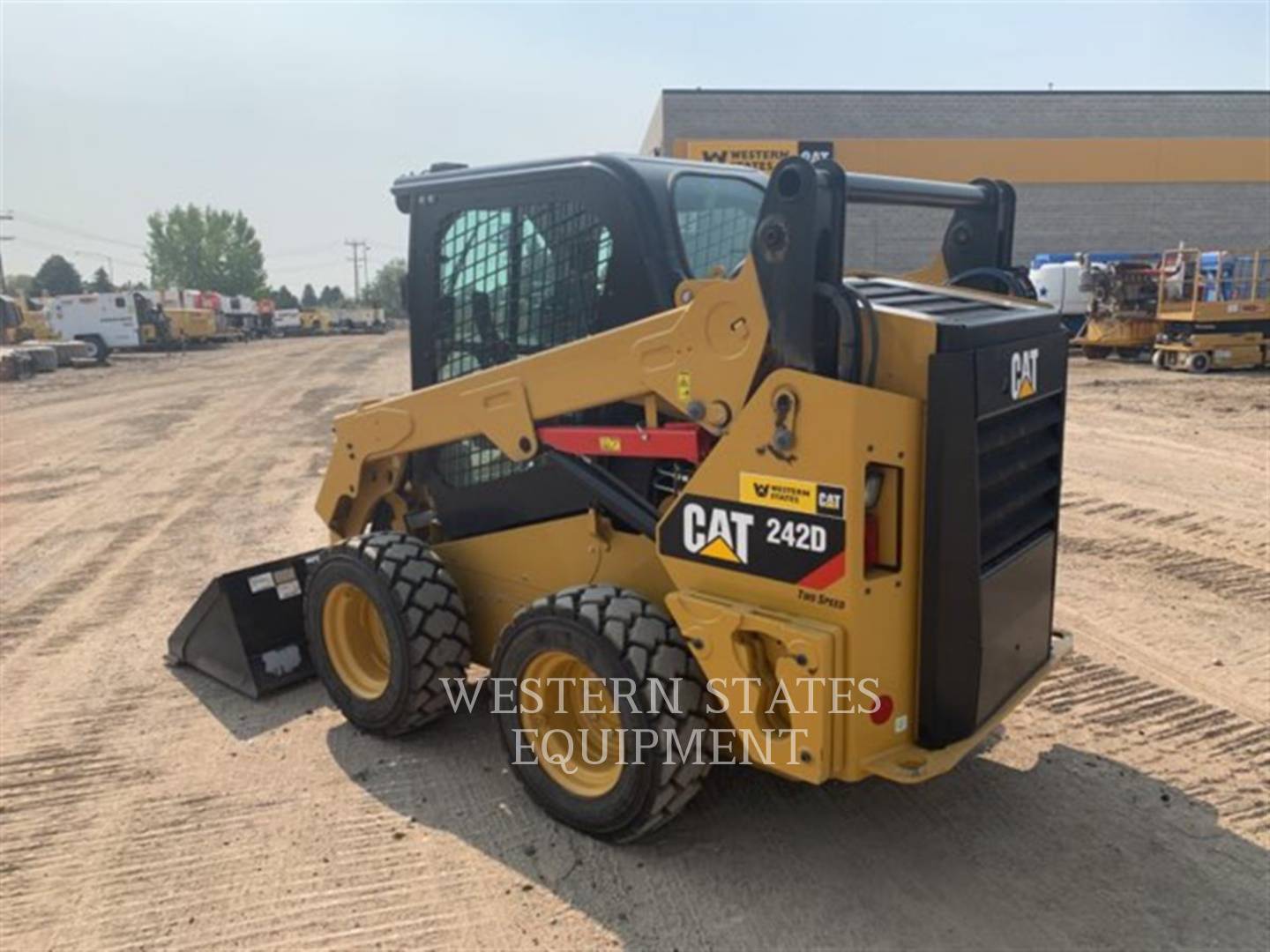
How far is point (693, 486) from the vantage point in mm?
3266

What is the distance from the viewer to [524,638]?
3580 mm

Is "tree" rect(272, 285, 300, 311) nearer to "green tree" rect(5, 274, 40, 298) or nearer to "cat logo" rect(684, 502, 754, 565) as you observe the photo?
"green tree" rect(5, 274, 40, 298)

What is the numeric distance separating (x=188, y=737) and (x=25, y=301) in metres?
47.8

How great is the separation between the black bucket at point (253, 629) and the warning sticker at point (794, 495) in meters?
2.82

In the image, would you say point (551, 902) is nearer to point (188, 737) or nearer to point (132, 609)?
point (188, 737)

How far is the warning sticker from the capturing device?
114 inches

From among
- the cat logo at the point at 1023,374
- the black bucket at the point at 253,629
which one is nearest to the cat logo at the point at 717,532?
the cat logo at the point at 1023,374

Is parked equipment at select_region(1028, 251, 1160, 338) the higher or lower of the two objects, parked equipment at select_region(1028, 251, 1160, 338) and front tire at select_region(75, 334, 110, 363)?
the higher

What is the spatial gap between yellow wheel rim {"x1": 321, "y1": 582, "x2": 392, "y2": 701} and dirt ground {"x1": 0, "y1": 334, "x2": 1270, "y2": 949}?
26cm

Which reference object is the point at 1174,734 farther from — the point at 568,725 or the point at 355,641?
the point at 355,641

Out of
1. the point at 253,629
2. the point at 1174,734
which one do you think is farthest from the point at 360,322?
the point at 1174,734

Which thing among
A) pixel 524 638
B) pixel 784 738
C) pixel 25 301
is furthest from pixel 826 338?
pixel 25 301

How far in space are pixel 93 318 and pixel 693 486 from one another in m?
39.5

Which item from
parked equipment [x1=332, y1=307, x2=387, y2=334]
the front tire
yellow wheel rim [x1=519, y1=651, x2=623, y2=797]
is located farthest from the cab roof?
parked equipment [x1=332, y1=307, x2=387, y2=334]
